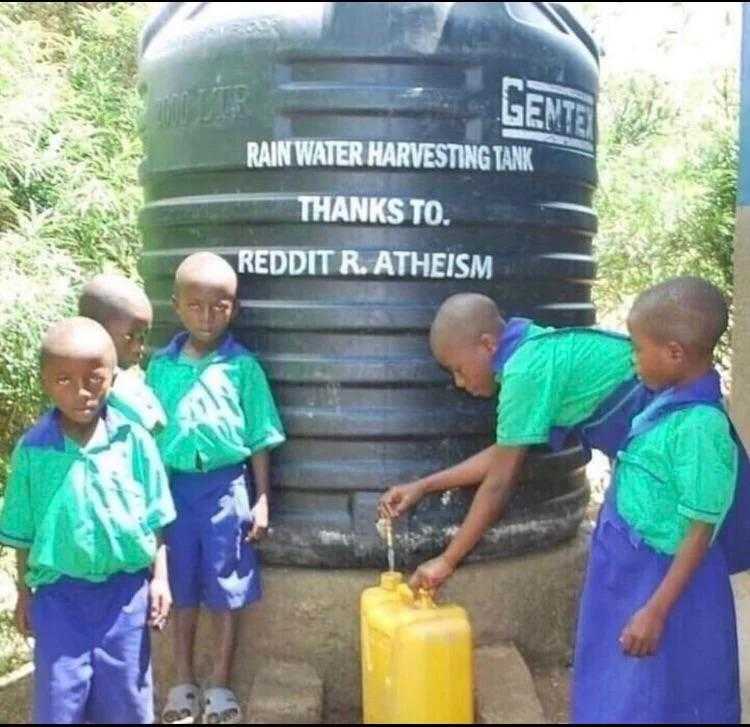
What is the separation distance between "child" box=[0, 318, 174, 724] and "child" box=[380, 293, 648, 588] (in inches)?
30.9

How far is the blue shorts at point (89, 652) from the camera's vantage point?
292 centimetres

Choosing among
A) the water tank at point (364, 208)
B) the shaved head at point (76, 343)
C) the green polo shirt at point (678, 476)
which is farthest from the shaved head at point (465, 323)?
the shaved head at point (76, 343)

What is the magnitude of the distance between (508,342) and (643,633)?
91 centimetres

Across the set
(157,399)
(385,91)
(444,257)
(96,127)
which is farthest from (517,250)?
(96,127)

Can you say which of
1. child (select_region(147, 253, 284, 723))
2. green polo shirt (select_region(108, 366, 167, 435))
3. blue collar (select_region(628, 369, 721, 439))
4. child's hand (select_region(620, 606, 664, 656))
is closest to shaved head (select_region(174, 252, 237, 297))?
child (select_region(147, 253, 284, 723))

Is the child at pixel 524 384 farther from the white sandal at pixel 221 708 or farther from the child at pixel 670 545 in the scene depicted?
the white sandal at pixel 221 708

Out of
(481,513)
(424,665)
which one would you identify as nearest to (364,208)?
(481,513)

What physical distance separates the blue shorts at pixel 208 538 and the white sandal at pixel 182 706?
0.27 m

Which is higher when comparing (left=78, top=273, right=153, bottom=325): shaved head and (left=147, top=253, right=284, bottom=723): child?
(left=78, top=273, right=153, bottom=325): shaved head

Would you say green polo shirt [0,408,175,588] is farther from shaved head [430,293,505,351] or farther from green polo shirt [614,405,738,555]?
green polo shirt [614,405,738,555]

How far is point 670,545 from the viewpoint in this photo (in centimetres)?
282

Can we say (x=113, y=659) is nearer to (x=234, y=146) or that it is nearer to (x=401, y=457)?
(x=401, y=457)

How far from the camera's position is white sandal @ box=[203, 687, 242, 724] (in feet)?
11.6

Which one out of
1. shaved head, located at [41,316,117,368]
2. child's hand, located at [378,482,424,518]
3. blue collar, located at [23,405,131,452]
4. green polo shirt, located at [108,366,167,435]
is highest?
shaved head, located at [41,316,117,368]
